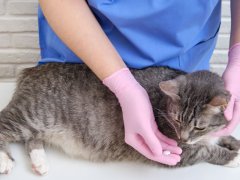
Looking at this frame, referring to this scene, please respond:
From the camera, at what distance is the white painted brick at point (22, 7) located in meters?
1.33

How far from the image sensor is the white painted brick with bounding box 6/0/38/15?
52.4 inches

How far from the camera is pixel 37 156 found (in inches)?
33.1

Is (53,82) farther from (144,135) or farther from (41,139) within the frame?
(144,135)

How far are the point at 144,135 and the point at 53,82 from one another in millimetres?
292

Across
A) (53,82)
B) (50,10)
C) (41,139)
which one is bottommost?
(41,139)

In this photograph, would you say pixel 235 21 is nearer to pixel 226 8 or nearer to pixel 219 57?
pixel 226 8

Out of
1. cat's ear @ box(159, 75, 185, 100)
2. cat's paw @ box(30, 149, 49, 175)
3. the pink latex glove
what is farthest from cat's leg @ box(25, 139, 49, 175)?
cat's ear @ box(159, 75, 185, 100)

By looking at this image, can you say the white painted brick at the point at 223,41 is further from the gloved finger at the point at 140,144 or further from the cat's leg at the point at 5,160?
the cat's leg at the point at 5,160

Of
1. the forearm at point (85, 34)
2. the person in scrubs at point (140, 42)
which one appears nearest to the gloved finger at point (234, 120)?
the person in scrubs at point (140, 42)

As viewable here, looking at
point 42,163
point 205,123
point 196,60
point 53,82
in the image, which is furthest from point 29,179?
point 196,60

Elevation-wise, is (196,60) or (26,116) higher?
(196,60)

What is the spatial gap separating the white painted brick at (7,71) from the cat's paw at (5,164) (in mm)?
682

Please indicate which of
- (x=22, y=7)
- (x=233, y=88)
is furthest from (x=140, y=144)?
(x=22, y=7)

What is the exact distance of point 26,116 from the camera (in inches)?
37.4
